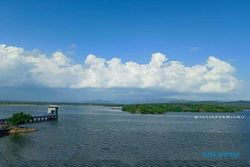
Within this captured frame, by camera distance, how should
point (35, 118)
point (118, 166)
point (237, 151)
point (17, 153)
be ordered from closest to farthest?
point (118, 166) → point (17, 153) → point (237, 151) → point (35, 118)

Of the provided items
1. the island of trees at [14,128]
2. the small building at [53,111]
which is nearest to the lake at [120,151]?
the island of trees at [14,128]

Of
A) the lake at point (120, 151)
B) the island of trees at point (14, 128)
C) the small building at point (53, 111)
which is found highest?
the small building at point (53, 111)

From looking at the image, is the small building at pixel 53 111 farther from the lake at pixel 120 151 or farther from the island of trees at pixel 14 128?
the lake at pixel 120 151

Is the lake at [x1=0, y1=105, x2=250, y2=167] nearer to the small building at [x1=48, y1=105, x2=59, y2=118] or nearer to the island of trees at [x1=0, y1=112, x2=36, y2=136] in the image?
the island of trees at [x1=0, y1=112, x2=36, y2=136]

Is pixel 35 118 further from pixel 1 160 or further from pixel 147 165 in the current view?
pixel 147 165

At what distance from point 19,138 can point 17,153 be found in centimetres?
2021

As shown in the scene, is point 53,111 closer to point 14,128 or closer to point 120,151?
point 14,128

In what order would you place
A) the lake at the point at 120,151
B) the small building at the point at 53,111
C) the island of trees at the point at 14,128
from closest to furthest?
the lake at the point at 120,151
the island of trees at the point at 14,128
the small building at the point at 53,111

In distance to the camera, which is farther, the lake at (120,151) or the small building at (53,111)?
the small building at (53,111)

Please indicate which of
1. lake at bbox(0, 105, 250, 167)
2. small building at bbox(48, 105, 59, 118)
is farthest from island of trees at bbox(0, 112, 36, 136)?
small building at bbox(48, 105, 59, 118)

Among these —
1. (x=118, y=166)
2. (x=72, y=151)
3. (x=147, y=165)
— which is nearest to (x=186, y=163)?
(x=147, y=165)

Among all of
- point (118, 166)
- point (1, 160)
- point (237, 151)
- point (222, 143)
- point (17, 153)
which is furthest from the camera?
point (222, 143)

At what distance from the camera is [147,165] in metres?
54.1

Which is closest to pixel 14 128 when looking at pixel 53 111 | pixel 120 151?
pixel 120 151
